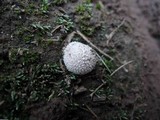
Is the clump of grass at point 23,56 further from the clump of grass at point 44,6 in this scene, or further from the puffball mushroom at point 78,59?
the clump of grass at point 44,6

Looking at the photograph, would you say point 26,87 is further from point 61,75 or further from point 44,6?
point 44,6

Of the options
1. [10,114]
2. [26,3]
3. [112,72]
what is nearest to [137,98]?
[112,72]

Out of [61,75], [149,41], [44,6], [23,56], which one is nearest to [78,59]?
[61,75]

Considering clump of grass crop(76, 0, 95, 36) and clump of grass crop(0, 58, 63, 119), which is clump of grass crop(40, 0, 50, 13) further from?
clump of grass crop(0, 58, 63, 119)

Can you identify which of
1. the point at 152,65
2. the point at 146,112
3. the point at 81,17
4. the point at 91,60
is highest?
the point at 81,17

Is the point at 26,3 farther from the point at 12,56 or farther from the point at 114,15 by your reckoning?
the point at 114,15

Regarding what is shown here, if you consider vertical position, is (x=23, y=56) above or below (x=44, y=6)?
below
